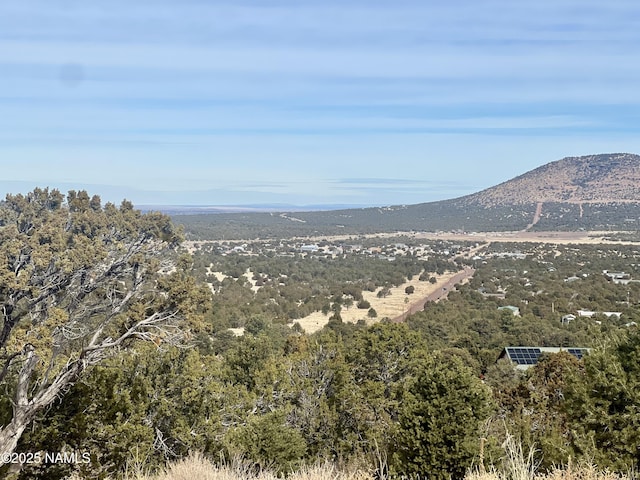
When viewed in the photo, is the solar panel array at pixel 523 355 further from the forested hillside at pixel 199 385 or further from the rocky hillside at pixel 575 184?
the rocky hillside at pixel 575 184

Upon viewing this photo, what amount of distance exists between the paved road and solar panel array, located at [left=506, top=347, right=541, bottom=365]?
37.4 ft

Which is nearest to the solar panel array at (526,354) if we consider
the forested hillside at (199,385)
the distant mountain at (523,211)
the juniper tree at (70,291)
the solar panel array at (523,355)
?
the solar panel array at (523,355)

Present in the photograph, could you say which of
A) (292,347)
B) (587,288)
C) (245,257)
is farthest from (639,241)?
(292,347)

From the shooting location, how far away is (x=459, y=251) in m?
87.8

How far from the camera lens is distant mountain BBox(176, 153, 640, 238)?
117 m

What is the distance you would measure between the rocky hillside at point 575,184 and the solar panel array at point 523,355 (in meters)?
113

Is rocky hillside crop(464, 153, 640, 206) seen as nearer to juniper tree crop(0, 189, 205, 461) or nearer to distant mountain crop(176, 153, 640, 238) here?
distant mountain crop(176, 153, 640, 238)

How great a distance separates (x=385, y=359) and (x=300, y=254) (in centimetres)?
6632

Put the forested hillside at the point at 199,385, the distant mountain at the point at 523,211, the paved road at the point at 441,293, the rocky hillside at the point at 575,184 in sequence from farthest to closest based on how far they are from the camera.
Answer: the rocky hillside at the point at 575,184 → the distant mountain at the point at 523,211 → the paved road at the point at 441,293 → the forested hillside at the point at 199,385

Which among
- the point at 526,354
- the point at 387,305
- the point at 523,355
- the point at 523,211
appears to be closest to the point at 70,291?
the point at 523,355

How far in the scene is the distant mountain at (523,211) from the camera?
117m

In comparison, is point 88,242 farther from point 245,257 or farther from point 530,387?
point 245,257

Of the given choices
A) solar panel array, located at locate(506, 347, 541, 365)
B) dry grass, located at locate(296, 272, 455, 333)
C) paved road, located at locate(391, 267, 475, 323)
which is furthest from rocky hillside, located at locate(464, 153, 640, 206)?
solar panel array, located at locate(506, 347, 541, 365)

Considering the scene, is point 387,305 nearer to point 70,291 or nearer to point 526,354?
point 526,354
